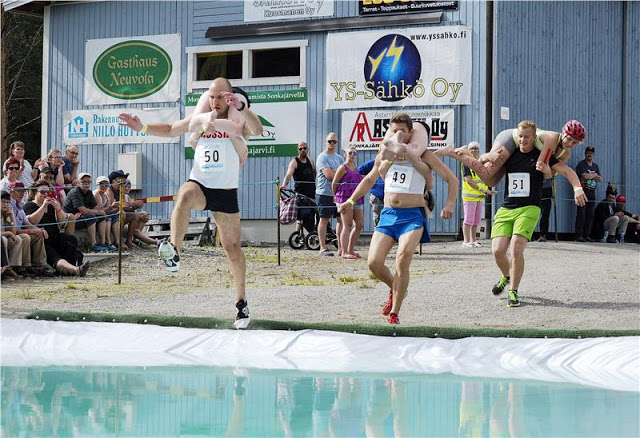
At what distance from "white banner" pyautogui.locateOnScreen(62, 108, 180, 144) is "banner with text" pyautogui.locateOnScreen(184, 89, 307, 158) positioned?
1.98 metres

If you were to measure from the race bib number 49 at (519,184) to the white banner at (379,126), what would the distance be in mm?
8235

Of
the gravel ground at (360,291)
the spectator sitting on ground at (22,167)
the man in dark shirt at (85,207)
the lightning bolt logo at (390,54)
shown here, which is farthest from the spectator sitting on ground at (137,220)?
the lightning bolt logo at (390,54)

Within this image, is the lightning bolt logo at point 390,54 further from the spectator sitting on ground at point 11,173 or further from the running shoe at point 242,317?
the running shoe at point 242,317

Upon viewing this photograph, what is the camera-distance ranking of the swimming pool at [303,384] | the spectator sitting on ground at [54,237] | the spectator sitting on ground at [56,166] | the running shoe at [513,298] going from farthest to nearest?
the spectator sitting on ground at [56,166] < the spectator sitting on ground at [54,237] < the running shoe at [513,298] < the swimming pool at [303,384]

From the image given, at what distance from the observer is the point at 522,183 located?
10828 mm

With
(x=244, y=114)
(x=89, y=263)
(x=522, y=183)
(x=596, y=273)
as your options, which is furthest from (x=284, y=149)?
(x=244, y=114)

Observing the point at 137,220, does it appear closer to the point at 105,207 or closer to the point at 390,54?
the point at 105,207

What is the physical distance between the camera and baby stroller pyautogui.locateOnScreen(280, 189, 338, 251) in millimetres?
17922

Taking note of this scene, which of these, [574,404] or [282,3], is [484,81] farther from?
[574,404]

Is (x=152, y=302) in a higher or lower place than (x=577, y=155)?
lower

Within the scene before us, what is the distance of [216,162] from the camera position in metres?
9.02

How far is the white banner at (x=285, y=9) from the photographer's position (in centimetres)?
2019

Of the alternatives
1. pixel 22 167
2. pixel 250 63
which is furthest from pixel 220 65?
pixel 22 167

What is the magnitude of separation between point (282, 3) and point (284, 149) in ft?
9.56
